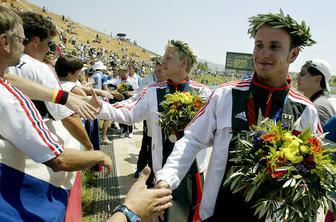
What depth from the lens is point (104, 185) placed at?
657cm

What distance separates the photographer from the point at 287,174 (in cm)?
196

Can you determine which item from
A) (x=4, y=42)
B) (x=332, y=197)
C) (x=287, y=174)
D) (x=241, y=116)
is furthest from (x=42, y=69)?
(x=332, y=197)

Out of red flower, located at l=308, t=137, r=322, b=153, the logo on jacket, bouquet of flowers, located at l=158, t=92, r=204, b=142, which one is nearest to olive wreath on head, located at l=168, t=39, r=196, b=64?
bouquet of flowers, located at l=158, t=92, r=204, b=142

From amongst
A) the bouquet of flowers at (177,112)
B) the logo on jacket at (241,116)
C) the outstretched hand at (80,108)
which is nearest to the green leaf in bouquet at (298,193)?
the logo on jacket at (241,116)

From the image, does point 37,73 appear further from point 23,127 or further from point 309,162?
point 309,162

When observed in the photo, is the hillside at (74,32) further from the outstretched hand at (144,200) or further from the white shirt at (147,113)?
the outstretched hand at (144,200)

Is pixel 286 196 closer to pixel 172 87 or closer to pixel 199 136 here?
pixel 199 136

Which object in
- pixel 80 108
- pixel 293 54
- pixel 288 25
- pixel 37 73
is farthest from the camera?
pixel 37 73

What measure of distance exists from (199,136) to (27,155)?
4.10 feet

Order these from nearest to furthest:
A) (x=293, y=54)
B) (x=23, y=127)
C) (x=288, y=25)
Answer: (x=23, y=127) → (x=288, y=25) → (x=293, y=54)

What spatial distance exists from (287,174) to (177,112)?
2028mm

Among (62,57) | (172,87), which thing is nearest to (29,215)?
(172,87)

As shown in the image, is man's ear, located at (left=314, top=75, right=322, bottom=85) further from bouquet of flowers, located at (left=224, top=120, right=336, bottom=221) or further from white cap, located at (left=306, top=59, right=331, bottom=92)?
bouquet of flowers, located at (left=224, top=120, right=336, bottom=221)

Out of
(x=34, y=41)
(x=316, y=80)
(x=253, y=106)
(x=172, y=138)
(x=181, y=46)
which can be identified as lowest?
(x=172, y=138)
